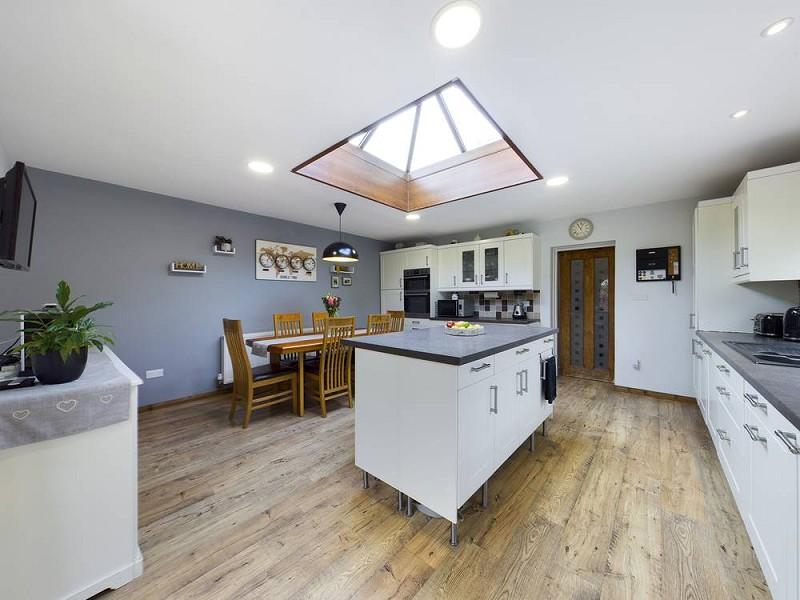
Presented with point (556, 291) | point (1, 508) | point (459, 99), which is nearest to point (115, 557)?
point (1, 508)

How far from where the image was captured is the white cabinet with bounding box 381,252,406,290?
212 inches

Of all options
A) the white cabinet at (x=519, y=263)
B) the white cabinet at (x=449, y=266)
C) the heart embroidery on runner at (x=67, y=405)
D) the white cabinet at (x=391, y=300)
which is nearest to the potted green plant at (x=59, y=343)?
the heart embroidery on runner at (x=67, y=405)

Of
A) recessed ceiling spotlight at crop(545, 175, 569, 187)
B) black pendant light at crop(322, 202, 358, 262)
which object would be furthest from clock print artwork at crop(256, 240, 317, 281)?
recessed ceiling spotlight at crop(545, 175, 569, 187)

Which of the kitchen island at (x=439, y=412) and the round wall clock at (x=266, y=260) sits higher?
the round wall clock at (x=266, y=260)

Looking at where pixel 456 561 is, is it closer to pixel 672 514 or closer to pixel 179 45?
pixel 672 514

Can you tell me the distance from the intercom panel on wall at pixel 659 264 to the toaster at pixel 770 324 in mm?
1020

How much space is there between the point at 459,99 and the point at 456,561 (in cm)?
301

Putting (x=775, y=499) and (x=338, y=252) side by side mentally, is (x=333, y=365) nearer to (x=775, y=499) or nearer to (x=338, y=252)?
(x=338, y=252)

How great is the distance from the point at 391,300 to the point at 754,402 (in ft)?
15.2

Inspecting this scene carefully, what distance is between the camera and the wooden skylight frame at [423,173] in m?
2.72

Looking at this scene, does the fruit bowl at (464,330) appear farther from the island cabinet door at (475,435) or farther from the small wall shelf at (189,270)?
the small wall shelf at (189,270)

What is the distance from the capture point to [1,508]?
1.01 m

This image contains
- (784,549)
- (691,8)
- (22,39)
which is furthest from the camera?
(22,39)

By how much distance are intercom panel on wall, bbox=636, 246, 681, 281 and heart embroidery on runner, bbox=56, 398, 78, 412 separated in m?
4.82
